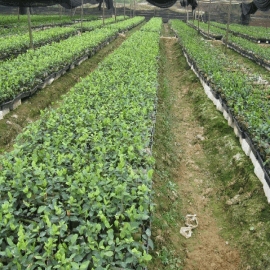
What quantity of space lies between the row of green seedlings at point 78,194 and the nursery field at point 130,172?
0.02 metres

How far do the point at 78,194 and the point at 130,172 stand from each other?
0.77 meters

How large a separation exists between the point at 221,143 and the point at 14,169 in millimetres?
5749

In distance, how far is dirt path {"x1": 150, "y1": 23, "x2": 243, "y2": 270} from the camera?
4832 millimetres

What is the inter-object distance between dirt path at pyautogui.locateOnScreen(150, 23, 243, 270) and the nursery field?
23mm

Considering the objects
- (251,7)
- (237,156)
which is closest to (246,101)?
(237,156)

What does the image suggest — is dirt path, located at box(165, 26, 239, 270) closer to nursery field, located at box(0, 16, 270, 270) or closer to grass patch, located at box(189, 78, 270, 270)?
nursery field, located at box(0, 16, 270, 270)

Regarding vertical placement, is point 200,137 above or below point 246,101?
below

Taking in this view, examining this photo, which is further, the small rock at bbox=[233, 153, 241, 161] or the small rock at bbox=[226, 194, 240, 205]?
the small rock at bbox=[233, 153, 241, 161]

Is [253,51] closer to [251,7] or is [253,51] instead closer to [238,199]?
[238,199]

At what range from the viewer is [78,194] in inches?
144

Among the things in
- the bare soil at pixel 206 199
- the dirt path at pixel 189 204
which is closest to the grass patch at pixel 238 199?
the bare soil at pixel 206 199

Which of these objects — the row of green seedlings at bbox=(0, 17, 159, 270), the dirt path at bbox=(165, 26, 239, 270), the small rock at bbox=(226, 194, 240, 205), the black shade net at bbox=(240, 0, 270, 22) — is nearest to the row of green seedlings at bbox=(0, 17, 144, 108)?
the row of green seedlings at bbox=(0, 17, 159, 270)

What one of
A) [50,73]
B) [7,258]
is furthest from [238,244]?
[50,73]

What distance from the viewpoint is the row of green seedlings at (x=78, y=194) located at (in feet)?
9.53
